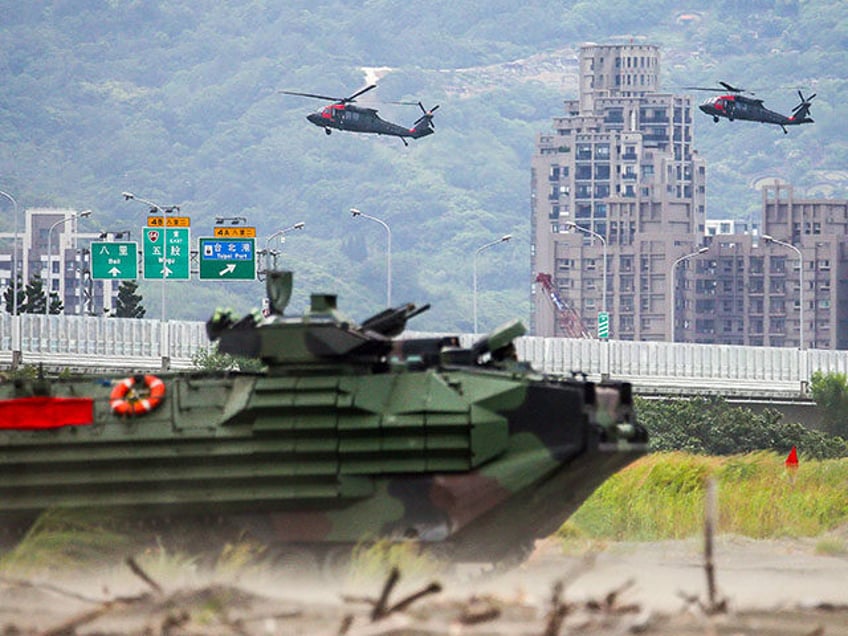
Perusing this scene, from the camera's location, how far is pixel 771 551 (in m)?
32.3

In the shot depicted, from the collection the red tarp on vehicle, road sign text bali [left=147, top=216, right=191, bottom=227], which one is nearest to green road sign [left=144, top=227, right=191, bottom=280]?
road sign text bali [left=147, top=216, right=191, bottom=227]

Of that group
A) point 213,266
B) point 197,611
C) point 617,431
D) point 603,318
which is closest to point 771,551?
point 617,431

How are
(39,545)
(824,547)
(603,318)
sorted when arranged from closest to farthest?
(39,545) → (824,547) → (603,318)

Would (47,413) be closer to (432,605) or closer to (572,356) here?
(432,605)

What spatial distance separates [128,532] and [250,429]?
1745mm

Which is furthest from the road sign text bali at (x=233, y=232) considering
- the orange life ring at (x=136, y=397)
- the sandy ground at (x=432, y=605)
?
the orange life ring at (x=136, y=397)

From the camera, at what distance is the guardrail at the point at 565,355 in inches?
3199

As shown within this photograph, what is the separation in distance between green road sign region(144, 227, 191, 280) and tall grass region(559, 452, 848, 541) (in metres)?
46.5

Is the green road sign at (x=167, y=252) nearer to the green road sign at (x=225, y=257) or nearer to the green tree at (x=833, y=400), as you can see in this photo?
the green road sign at (x=225, y=257)

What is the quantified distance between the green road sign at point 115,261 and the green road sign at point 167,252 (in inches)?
20.4

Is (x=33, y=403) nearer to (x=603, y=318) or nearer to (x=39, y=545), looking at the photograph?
(x=39, y=545)

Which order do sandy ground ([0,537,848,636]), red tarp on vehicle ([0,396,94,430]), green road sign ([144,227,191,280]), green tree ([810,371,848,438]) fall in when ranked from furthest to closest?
green road sign ([144,227,191,280]) → green tree ([810,371,848,438]) → red tarp on vehicle ([0,396,94,430]) → sandy ground ([0,537,848,636])

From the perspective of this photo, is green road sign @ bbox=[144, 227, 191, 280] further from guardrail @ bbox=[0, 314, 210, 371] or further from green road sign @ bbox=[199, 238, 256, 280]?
guardrail @ bbox=[0, 314, 210, 371]

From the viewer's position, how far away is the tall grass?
34.6 meters
